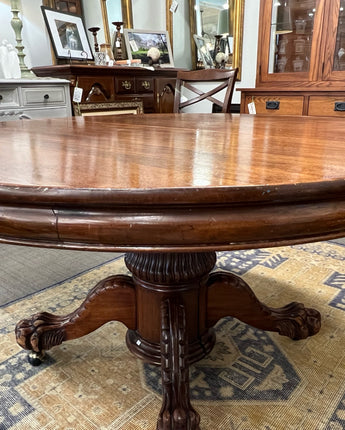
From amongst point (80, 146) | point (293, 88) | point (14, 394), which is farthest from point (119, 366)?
point (293, 88)

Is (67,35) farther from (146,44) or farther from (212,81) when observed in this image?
(212,81)

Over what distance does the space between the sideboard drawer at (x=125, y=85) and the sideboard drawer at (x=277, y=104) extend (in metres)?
0.85

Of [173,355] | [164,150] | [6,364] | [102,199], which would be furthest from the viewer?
[6,364]

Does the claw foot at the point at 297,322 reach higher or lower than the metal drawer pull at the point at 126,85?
lower

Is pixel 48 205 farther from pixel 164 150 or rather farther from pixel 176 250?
pixel 164 150

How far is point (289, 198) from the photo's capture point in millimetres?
395

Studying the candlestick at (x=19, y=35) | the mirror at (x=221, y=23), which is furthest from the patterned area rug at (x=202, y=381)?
the mirror at (x=221, y=23)

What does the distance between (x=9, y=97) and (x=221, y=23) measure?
71.1 inches

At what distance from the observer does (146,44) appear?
118 inches

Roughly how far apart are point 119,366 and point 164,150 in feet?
2.03

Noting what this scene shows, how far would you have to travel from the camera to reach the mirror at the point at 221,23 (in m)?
2.95

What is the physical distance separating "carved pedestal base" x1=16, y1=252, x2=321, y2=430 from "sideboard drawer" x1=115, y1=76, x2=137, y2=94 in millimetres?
1960

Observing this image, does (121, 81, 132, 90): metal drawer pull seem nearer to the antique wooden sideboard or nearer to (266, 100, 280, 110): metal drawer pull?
the antique wooden sideboard

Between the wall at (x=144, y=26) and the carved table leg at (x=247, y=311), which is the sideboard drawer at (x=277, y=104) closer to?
the wall at (x=144, y=26)
